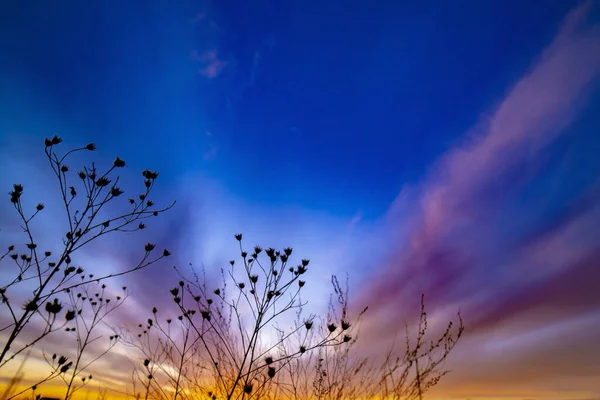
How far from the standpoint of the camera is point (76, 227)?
2590 millimetres

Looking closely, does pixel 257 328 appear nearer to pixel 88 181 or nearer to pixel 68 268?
pixel 68 268

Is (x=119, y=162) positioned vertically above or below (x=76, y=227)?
above

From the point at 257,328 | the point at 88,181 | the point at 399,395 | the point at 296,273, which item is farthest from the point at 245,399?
the point at 88,181

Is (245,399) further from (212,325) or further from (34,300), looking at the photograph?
(34,300)

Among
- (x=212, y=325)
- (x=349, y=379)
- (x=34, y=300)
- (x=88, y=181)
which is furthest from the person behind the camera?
(x=349, y=379)

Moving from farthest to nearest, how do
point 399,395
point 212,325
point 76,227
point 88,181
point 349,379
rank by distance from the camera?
point 349,379, point 399,395, point 212,325, point 88,181, point 76,227

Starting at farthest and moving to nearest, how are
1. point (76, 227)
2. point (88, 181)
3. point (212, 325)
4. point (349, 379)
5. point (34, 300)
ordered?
point (349, 379) → point (212, 325) → point (88, 181) → point (76, 227) → point (34, 300)

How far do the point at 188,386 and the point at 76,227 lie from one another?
107 inches

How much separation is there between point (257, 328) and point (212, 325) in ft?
1.91

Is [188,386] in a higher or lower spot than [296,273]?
lower

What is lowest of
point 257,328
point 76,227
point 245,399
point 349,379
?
point 245,399

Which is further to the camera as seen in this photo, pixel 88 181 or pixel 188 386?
pixel 188 386

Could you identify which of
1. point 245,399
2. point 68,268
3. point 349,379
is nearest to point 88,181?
point 68,268

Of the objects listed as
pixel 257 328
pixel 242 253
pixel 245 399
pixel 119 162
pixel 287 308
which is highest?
pixel 119 162
